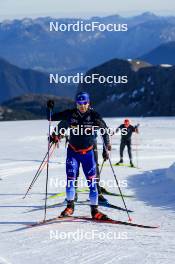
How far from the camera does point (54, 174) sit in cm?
1642

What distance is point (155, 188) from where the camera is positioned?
40.0 feet

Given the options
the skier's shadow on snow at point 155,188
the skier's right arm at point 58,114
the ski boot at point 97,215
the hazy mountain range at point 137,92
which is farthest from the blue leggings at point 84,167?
the hazy mountain range at point 137,92

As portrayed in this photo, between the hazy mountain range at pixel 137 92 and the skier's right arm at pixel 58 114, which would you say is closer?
the skier's right arm at pixel 58 114

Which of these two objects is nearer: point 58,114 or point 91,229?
point 91,229

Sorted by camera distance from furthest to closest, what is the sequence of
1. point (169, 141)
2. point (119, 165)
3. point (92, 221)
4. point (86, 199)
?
point (169, 141)
point (119, 165)
point (86, 199)
point (92, 221)

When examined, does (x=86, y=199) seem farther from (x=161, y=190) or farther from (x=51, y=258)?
(x=51, y=258)

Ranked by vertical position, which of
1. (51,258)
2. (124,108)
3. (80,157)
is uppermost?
(124,108)

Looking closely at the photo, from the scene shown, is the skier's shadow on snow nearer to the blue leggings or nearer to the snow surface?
the snow surface

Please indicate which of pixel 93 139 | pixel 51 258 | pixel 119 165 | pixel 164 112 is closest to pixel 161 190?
pixel 93 139

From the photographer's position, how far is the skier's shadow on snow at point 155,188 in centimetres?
1029

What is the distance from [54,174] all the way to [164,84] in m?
138

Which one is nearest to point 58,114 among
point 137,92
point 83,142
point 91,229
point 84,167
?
point 83,142

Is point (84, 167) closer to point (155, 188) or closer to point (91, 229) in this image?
point (91, 229)

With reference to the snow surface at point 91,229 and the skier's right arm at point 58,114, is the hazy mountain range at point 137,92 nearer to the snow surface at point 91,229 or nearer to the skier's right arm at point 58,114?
the snow surface at point 91,229
